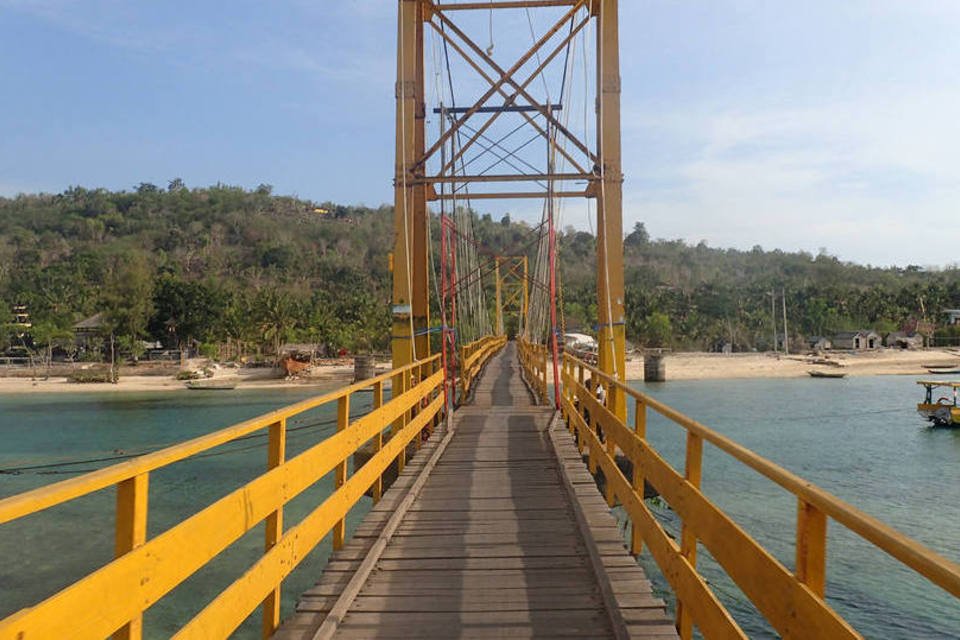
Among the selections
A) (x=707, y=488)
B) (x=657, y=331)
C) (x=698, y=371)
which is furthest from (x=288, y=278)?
(x=707, y=488)

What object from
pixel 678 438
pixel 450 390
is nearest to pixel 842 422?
pixel 678 438

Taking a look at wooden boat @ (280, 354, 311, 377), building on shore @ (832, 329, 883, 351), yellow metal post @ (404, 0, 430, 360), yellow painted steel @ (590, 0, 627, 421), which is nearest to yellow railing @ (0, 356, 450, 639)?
yellow metal post @ (404, 0, 430, 360)

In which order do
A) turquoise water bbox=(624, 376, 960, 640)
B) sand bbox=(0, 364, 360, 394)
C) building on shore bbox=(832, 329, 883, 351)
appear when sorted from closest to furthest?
1. turquoise water bbox=(624, 376, 960, 640)
2. sand bbox=(0, 364, 360, 394)
3. building on shore bbox=(832, 329, 883, 351)

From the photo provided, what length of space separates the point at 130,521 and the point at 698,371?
71006 millimetres

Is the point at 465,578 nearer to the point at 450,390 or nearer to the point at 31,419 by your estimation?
the point at 450,390

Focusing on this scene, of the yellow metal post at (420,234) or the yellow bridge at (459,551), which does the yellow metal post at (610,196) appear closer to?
the yellow bridge at (459,551)

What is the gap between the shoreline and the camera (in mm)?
56375

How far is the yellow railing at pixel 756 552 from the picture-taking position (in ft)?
6.05

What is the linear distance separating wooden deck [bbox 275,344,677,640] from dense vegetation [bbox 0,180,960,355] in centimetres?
1133

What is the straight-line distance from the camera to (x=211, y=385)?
185ft

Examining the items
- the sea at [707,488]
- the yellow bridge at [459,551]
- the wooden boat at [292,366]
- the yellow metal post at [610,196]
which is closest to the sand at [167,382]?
the wooden boat at [292,366]

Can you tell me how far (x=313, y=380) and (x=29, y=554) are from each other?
46.8 m

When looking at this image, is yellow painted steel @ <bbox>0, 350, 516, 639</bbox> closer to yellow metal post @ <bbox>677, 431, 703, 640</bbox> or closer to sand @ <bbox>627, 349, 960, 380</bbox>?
yellow metal post @ <bbox>677, 431, 703, 640</bbox>

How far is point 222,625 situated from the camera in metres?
2.74
